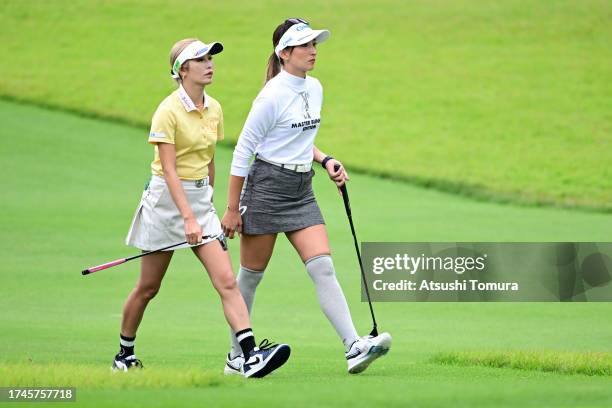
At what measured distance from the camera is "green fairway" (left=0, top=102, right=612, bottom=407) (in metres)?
7.29

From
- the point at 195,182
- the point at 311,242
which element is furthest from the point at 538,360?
the point at 195,182

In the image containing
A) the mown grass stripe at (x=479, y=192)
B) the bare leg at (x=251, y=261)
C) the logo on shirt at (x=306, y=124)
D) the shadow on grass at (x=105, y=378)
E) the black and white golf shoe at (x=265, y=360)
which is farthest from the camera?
the mown grass stripe at (x=479, y=192)

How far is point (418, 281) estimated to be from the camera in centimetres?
1502

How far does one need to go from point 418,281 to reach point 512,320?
1340 mm

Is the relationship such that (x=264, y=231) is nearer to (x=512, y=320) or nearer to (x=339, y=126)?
(x=512, y=320)

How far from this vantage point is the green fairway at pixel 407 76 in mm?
30078

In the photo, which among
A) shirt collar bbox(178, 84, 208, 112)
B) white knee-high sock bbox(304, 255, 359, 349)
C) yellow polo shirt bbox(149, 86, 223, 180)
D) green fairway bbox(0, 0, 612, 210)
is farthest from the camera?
green fairway bbox(0, 0, 612, 210)

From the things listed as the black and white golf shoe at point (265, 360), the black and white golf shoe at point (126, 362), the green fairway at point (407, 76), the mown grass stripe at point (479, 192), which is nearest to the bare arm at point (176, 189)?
the black and white golf shoe at point (265, 360)

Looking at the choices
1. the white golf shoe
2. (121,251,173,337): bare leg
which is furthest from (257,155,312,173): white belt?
the white golf shoe

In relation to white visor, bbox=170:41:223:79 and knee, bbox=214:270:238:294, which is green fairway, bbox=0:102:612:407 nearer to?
knee, bbox=214:270:238:294

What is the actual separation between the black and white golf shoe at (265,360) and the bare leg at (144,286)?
2.78 ft

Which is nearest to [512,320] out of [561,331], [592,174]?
[561,331]

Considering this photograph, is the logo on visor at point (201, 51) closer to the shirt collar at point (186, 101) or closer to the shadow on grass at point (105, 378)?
the shirt collar at point (186, 101)

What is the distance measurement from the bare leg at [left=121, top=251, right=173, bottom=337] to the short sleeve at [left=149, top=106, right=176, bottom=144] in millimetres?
803
